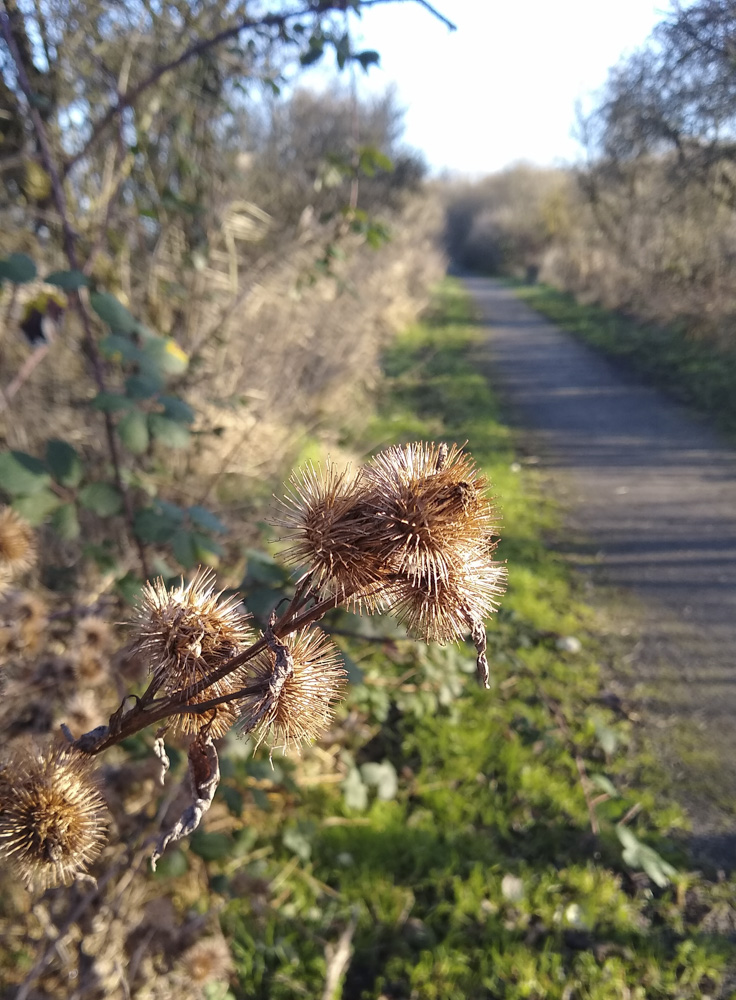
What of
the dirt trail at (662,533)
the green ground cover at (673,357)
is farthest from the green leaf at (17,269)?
the green ground cover at (673,357)

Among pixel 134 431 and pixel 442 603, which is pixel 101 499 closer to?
pixel 134 431

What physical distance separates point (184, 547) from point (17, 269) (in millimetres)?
869

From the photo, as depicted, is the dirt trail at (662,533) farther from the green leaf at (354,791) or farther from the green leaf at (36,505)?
the green leaf at (36,505)

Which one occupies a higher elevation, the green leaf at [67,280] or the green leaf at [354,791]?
the green leaf at [67,280]

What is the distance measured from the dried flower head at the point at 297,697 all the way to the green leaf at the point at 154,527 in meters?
0.99

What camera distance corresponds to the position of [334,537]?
0.79m

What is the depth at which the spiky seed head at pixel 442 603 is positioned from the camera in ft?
2.57

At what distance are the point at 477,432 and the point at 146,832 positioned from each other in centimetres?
611

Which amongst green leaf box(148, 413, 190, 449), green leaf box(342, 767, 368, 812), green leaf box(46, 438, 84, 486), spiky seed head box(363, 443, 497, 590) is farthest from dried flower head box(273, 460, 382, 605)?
green leaf box(342, 767, 368, 812)

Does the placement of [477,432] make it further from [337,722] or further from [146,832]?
[146,832]

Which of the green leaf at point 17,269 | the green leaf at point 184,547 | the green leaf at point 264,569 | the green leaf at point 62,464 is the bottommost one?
the green leaf at point 264,569

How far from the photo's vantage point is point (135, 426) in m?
1.75

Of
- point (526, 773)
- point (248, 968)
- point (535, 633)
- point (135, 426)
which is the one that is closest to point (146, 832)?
point (248, 968)

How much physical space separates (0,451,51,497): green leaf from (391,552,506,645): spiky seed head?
1.27 metres
